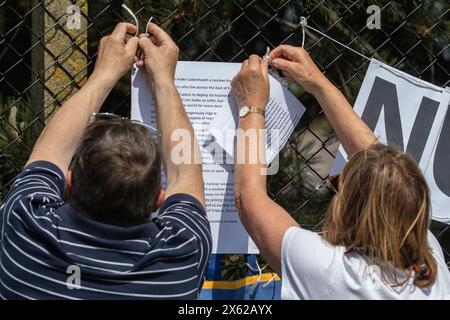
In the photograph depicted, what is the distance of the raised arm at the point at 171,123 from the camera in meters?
1.84

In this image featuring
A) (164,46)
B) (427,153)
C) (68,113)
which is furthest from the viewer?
(427,153)

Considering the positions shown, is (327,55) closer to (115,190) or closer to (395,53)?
(395,53)

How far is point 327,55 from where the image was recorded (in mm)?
2711

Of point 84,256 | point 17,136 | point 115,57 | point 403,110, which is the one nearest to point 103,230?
point 84,256

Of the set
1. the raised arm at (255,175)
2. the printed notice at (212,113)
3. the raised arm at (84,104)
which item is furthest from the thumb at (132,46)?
the raised arm at (255,175)

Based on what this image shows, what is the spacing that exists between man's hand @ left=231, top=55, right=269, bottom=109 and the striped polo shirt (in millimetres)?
537

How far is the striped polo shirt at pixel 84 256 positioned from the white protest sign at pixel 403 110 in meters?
0.88

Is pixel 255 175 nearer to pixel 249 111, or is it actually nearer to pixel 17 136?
pixel 249 111

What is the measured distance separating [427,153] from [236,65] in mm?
716

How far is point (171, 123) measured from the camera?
1933 millimetres

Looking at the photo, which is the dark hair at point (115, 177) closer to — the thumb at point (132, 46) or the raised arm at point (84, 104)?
the raised arm at point (84, 104)

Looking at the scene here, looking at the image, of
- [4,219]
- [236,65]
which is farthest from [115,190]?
[236,65]

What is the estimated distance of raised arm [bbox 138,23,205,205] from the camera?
1.84 m

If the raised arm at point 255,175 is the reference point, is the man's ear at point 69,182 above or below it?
above
